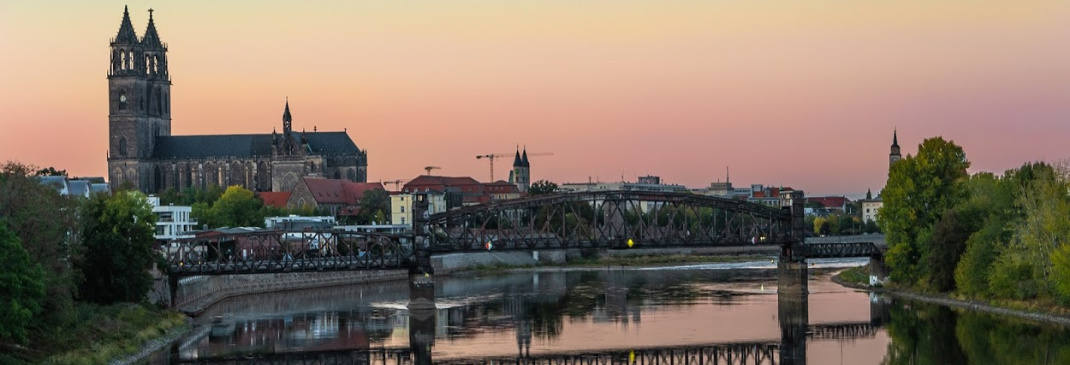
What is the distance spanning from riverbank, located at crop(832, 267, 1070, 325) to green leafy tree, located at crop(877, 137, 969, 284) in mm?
2470

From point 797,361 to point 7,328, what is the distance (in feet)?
105

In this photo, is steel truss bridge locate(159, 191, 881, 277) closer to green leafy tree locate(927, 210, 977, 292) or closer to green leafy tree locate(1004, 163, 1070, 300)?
green leafy tree locate(927, 210, 977, 292)

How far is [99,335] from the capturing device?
6475cm

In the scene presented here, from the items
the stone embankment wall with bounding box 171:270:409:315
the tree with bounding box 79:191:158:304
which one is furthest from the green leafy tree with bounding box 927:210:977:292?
the tree with bounding box 79:191:158:304

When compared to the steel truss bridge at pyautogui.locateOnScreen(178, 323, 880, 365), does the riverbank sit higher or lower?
higher

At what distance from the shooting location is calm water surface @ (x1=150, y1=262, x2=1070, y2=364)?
66125 mm

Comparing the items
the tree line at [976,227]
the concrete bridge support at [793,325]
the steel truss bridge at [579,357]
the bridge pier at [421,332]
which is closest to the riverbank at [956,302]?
the tree line at [976,227]

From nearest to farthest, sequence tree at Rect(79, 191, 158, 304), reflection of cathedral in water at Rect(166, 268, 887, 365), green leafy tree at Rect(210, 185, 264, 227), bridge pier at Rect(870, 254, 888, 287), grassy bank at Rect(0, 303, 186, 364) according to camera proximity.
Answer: grassy bank at Rect(0, 303, 186, 364) < reflection of cathedral in water at Rect(166, 268, 887, 365) < tree at Rect(79, 191, 158, 304) < bridge pier at Rect(870, 254, 888, 287) < green leafy tree at Rect(210, 185, 264, 227)

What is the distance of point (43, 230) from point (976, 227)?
55.2m

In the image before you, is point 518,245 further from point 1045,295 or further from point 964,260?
point 1045,295

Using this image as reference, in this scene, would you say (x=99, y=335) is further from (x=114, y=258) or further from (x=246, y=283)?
(x=246, y=283)

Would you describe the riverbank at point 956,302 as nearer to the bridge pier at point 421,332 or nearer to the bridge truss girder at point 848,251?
the bridge truss girder at point 848,251

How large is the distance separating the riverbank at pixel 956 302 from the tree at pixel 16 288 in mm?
47340

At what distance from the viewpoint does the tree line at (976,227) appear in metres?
77.9
